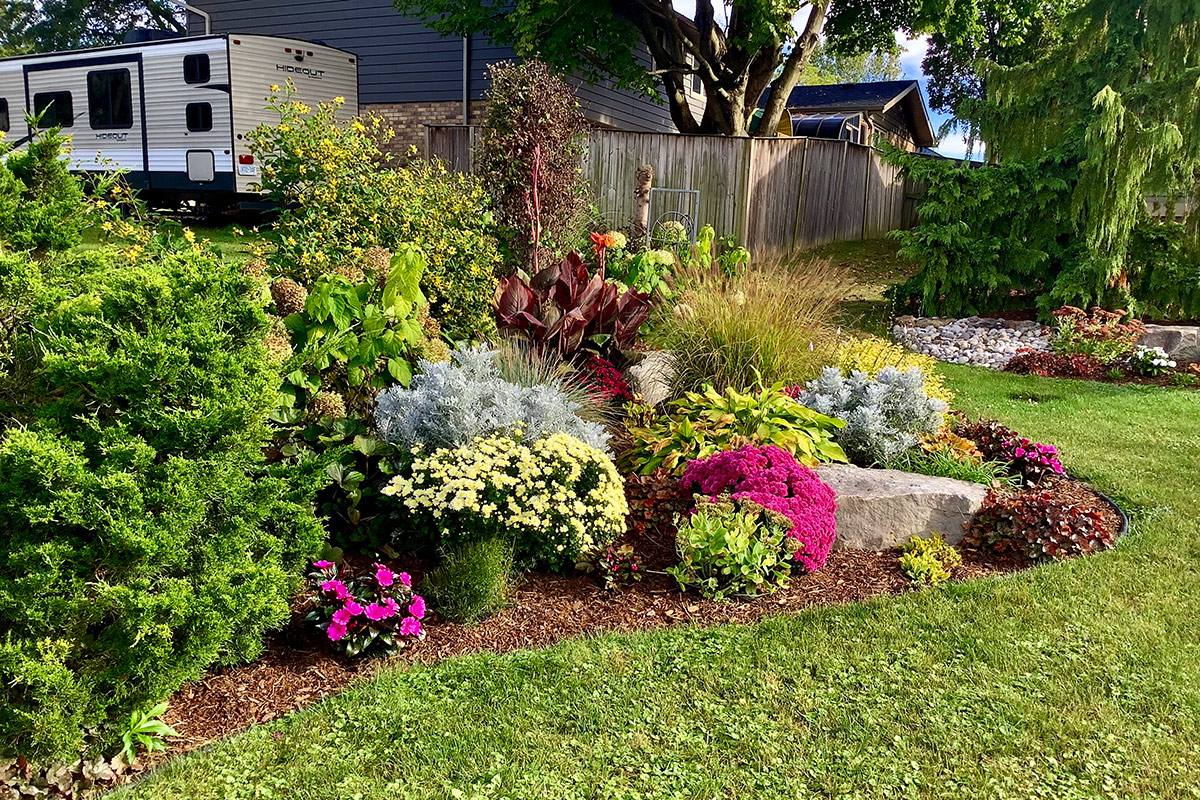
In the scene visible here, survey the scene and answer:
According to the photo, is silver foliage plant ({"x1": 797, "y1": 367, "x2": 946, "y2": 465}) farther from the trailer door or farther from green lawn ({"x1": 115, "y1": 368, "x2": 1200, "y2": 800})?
the trailer door

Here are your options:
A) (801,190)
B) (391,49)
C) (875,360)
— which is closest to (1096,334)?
(875,360)

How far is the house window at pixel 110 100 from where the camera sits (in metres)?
15.5

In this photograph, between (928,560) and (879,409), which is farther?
(879,409)

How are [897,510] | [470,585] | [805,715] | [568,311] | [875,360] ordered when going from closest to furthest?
[805,715] < [470,585] < [897,510] < [875,360] < [568,311]

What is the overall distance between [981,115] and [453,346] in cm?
993

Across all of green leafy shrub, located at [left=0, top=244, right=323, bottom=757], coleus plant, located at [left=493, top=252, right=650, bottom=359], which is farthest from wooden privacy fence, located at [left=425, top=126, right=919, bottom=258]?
green leafy shrub, located at [left=0, top=244, right=323, bottom=757]

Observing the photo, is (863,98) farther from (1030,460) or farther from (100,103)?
(1030,460)

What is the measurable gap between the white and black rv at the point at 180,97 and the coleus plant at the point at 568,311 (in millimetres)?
10107

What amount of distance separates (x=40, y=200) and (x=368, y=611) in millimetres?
1814

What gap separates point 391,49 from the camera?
18125mm

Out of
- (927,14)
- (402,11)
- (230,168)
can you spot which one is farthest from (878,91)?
(230,168)

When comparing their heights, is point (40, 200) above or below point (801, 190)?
below

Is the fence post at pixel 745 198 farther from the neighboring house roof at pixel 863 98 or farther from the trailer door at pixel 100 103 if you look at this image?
the neighboring house roof at pixel 863 98

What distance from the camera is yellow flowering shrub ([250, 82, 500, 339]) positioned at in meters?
4.86
